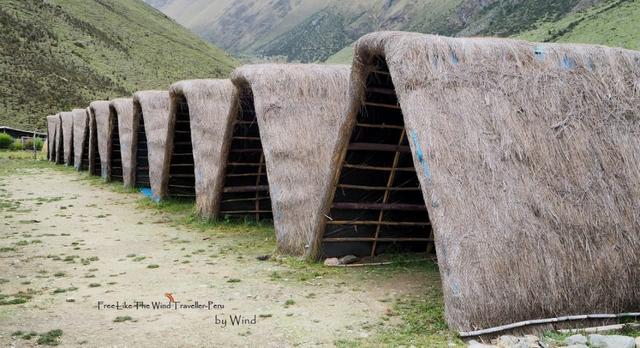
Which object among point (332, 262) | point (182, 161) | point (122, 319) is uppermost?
point (182, 161)

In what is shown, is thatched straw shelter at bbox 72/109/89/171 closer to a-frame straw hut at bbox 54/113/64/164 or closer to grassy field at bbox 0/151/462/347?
a-frame straw hut at bbox 54/113/64/164

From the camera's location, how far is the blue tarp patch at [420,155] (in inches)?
193

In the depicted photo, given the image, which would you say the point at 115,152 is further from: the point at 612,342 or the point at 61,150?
the point at 612,342

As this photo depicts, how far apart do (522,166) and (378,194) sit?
2628 millimetres

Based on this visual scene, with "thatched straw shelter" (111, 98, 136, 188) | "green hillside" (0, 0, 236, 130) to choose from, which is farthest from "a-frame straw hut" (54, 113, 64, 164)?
"green hillside" (0, 0, 236, 130)

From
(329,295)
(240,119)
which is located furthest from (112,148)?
(329,295)

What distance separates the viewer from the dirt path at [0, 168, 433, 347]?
15.6 ft

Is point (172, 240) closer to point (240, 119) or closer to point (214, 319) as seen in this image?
point (240, 119)

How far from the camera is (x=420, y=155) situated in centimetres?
500

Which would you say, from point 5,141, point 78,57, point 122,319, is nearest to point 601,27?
point 78,57

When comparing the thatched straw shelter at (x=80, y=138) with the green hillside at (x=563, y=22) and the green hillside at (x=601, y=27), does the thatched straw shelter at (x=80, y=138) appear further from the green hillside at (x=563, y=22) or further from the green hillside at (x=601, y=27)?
the green hillside at (x=601, y=27)

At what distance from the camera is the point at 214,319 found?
16.7 feet

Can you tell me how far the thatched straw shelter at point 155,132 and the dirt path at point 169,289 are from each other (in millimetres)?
2250

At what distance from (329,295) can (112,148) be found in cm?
1326
